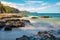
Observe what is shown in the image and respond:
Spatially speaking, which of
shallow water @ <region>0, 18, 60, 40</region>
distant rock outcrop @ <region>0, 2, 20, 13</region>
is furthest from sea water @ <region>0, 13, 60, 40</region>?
distant rock outcrop @ <region>0, 2, 20, 13</region>

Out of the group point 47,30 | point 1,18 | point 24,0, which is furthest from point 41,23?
point 1,18

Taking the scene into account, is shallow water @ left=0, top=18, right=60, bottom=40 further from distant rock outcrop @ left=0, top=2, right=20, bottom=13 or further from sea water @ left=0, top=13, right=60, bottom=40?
distant rock outcrop @ left=0, top=2, right=20, bottom=13

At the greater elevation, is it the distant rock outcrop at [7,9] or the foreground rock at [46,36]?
the distant rock outcrop at [7,9]

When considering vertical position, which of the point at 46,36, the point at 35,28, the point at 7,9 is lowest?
the point at 46,36

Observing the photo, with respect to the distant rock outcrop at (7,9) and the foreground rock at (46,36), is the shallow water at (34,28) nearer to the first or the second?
the foreground rock at (46,36)

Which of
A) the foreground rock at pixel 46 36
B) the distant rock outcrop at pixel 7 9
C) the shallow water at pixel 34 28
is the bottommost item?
the foreground rock at pixel 46 36

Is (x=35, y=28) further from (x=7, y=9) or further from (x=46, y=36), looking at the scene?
(x=7, y=9)

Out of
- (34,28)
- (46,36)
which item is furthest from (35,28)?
(46,36)

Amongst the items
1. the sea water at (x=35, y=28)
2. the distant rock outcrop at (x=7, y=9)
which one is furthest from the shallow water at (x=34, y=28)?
the distant rock outcrop at (x=7, y=9)

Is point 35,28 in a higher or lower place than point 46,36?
higher

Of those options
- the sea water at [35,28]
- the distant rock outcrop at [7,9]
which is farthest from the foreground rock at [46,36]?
the distant rock outcrop at [7,9]

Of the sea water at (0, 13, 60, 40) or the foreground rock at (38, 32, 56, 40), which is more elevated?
the sea water at (0, 13, 60, 40)

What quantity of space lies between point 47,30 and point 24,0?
509 mm

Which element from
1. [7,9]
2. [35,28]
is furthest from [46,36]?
[7,9]
